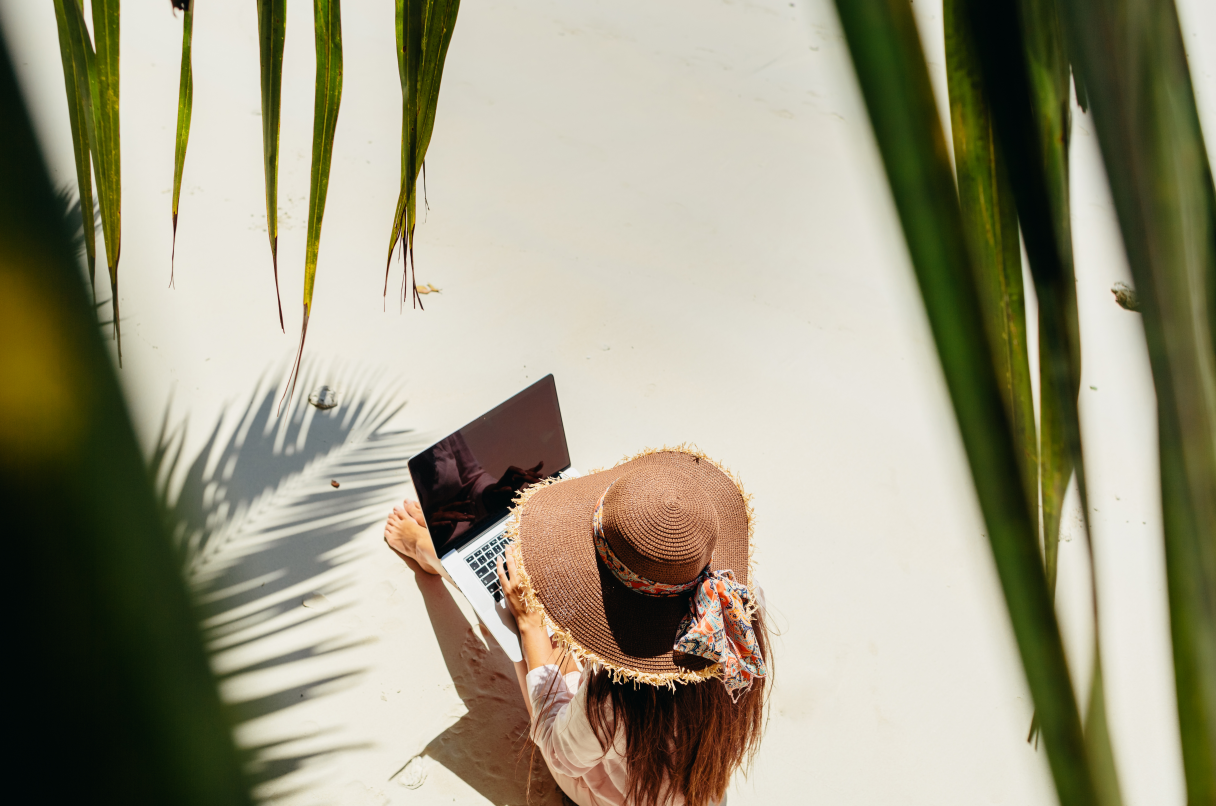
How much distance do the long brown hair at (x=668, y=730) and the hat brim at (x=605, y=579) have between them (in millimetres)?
29

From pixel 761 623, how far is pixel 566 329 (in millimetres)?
1052

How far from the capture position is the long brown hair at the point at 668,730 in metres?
0.96

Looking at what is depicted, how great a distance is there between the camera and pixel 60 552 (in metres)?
0.13

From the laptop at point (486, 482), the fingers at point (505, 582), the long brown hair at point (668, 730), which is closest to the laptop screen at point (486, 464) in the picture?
the laptop at point (486, 482)

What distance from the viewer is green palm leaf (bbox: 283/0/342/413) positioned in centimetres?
50

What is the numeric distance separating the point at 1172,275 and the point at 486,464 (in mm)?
1185

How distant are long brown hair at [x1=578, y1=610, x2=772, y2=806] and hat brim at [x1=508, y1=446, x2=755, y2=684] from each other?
3 centimetres

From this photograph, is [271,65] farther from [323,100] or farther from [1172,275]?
[1172,275]

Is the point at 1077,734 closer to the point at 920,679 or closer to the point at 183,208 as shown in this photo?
the point at 920,679

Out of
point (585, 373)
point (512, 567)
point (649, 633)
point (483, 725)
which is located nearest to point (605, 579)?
point (649, 633)

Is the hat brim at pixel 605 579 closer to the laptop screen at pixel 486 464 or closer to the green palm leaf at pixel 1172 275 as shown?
the laptop screen at pixel 486 464

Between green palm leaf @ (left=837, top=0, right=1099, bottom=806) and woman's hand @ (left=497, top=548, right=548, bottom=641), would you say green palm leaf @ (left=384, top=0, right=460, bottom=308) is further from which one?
woman's hand @ (left=497, top=548, right=548, bottom=641)

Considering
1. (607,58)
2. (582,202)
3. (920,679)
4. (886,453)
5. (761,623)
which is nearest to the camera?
(761,623)

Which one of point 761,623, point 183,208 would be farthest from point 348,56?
point 761,623
